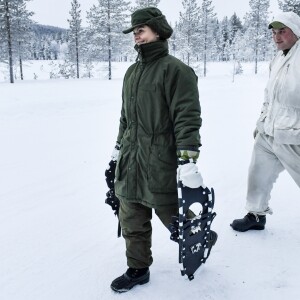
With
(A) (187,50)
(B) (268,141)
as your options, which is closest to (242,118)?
(B) (268,141)

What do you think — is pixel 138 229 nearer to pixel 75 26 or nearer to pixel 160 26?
pixel 160 26

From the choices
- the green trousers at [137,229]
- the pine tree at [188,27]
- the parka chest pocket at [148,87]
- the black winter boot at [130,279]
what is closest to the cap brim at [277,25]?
the parka chest pocket at [148,87]

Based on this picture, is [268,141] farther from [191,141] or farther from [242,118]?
[242,118]

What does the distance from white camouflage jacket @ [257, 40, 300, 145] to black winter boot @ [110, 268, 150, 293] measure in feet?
5.72

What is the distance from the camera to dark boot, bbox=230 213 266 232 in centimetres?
389

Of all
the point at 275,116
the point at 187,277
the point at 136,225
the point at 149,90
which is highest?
the point at 149,90

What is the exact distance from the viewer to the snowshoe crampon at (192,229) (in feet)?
8.66

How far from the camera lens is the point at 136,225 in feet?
9.63

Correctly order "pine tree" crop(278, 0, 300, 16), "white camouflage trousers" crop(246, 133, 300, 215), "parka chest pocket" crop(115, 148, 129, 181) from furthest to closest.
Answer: "pine tree" crop(278, 0, 300, 16), "white camouflage trousers" crop(246, 133, 300, 215), "parka chest pocket" crop(115, 148, 129, 181)

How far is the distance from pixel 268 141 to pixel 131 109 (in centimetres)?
163

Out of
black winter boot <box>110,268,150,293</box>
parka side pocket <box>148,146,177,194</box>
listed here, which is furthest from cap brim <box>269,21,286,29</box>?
black winter boot <box>110,268,150,293</box>

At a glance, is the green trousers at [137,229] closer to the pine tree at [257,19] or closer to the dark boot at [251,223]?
the dark boot at [251,223]

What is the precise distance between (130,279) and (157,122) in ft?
4.25

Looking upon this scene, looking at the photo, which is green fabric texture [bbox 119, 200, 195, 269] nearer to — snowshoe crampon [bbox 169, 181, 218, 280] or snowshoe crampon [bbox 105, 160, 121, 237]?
snowshoe crampon [bbox 169, 181, 218, 280]
